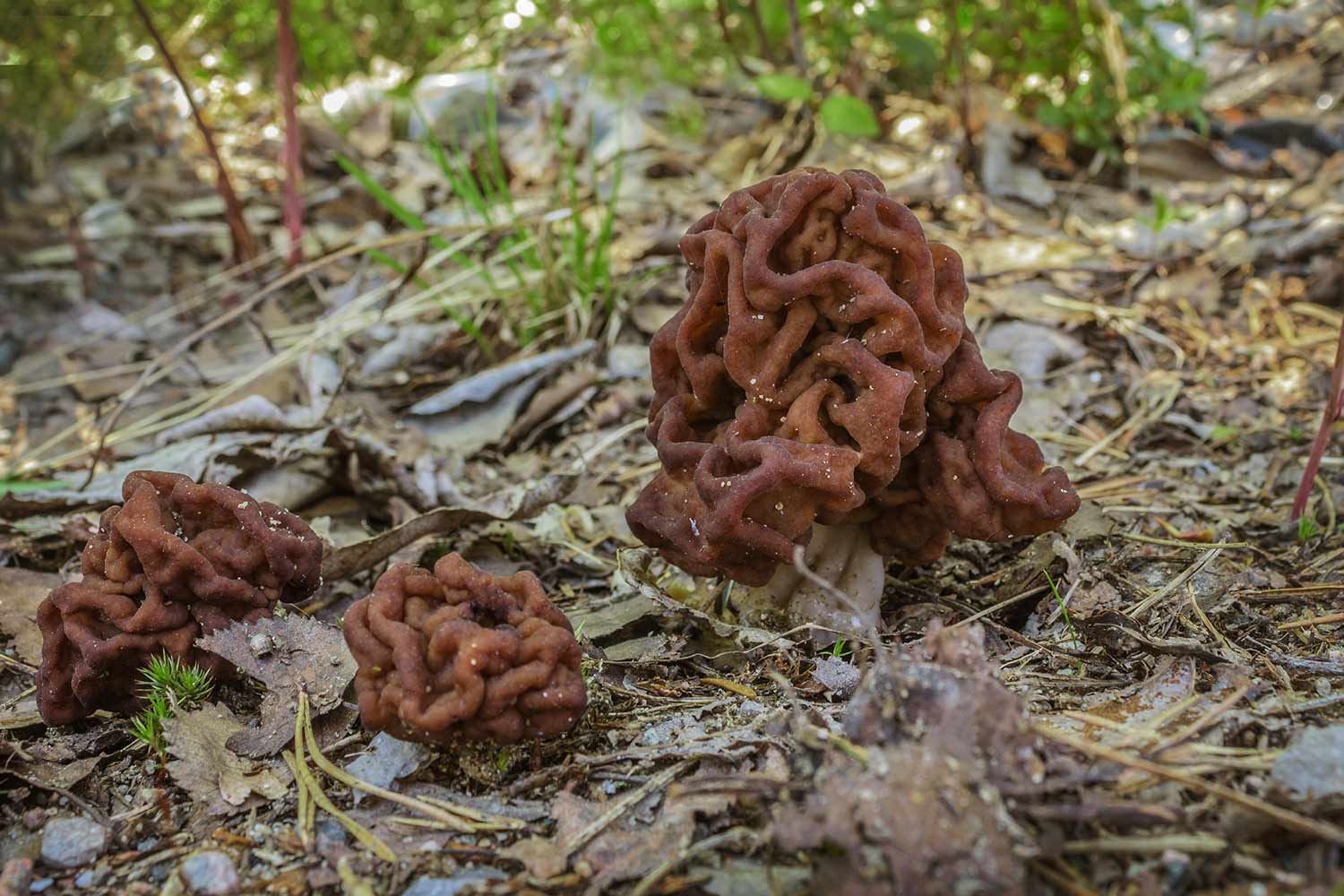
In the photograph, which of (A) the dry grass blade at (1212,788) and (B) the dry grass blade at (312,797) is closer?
(A) the dry grass blade at (1212,788)

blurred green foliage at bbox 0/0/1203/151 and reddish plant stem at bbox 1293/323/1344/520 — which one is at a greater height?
blurred green foliage at bbox 0/0/1203/151

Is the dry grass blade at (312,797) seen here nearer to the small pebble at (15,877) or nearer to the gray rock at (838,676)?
the small pebble at (15,877)

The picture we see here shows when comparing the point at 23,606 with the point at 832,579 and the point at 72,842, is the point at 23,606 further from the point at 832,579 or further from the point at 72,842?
the point at 832,579

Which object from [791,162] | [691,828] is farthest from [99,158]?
[691,828]

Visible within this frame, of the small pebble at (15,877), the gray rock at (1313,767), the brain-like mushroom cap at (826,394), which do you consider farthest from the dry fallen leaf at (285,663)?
the gray rock at (1313,767)

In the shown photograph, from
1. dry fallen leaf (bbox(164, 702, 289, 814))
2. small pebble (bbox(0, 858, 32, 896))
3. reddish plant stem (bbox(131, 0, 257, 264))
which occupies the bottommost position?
dry fallen leaf (bbox(164, 702, 289, 814))

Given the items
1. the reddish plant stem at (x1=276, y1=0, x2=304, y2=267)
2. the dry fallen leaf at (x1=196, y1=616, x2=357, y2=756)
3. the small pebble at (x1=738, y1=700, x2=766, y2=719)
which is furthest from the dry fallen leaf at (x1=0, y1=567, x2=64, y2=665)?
the reddish plant stem at (x1=276, y1=0, x2=304, y2=267)

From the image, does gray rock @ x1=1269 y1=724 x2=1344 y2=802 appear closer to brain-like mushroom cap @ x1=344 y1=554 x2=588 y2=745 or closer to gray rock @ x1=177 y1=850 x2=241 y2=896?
brain-like mushroom cap @ x1=344 y1=554 x2=588 y2=745

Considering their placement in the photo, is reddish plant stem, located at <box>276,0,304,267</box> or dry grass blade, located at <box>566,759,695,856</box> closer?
dry grass blade, located at <box>566,759,695,856</box>

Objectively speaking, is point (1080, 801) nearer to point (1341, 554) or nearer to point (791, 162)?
point (1341, 554)
